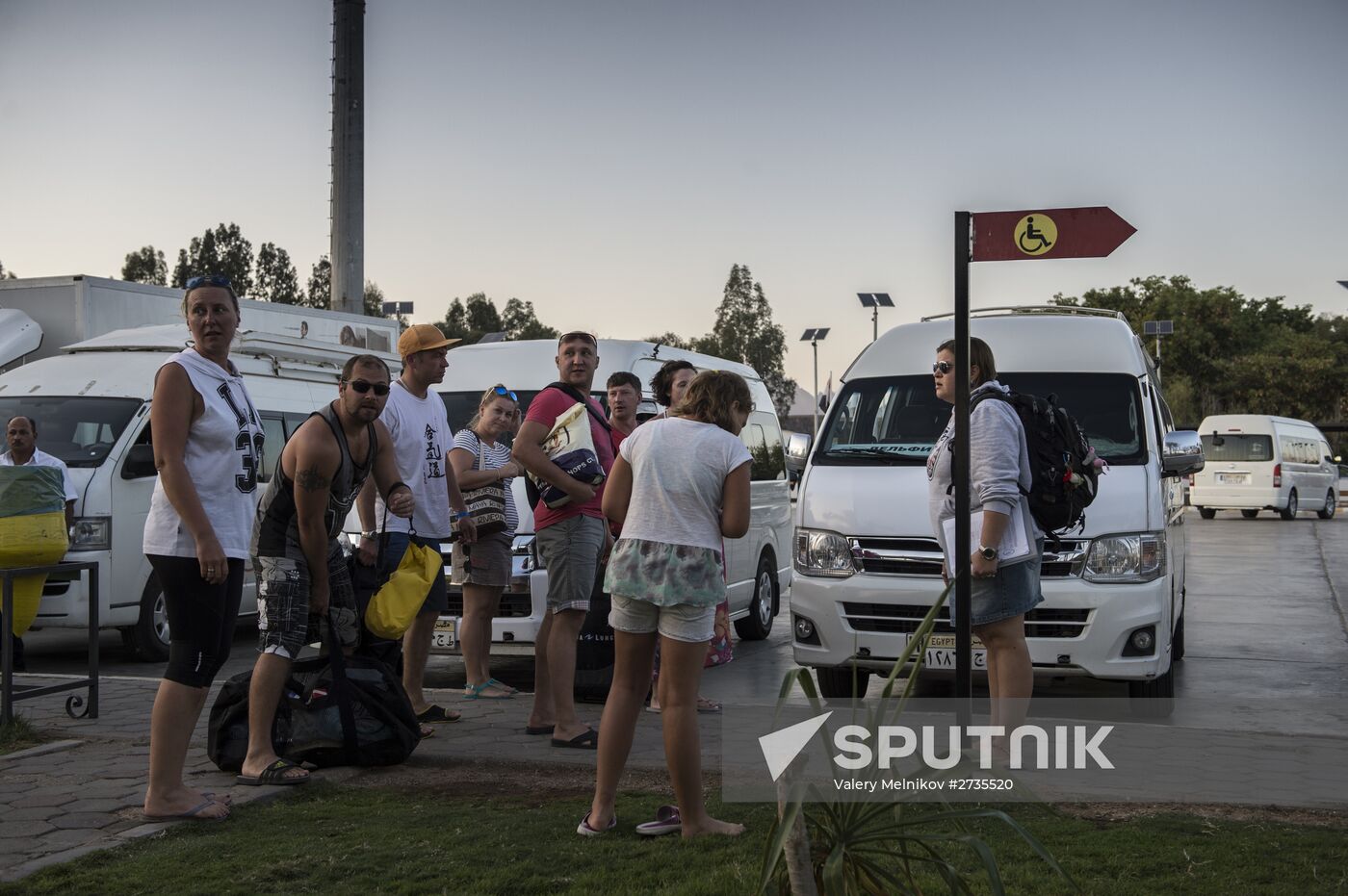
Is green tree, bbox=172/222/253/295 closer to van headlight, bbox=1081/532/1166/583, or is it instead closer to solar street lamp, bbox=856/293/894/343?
solar street lamp, bbox=856/293/894/343

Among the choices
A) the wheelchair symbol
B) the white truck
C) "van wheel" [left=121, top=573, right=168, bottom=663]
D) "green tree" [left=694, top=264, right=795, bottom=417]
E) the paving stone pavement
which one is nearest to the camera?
the wheelchair symbol

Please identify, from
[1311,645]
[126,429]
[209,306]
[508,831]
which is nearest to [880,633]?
[508,831]

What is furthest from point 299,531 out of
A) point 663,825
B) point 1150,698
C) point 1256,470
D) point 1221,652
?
point 1256,470

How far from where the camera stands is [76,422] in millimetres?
10703

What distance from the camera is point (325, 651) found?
5992mm

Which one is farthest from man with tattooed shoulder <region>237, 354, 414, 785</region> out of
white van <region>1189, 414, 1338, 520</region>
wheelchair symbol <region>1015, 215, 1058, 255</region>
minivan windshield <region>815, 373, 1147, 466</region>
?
white van <region>1189, 414, 1338, 520</region>

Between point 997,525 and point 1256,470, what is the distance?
98.2ft

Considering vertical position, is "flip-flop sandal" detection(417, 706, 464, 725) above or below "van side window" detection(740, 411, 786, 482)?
below

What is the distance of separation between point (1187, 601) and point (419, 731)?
10.7 metres

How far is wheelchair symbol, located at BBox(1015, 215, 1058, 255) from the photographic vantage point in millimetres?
4781

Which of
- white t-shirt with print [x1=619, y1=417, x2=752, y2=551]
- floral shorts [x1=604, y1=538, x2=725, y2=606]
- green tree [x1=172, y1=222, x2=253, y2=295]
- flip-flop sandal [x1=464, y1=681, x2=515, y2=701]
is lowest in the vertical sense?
flip-flop sandal [x1=464, y1=681, x2=515, y2=701]

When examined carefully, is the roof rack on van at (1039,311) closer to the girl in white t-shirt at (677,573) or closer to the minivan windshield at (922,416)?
the minivan windshield at (922,416)

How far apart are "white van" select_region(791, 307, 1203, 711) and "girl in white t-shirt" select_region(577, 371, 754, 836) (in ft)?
6.93

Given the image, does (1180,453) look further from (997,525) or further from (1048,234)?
(1048,234)
